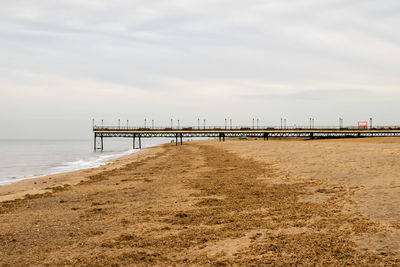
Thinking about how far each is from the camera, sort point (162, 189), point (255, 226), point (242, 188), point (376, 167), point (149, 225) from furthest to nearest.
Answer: point (376, 167)
point (162, 189)
point (242, 188)
point (149, 225)
point (255, 226)

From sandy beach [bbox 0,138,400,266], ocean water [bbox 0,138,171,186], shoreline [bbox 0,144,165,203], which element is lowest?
ocean water [bbox 0,138,171,186]

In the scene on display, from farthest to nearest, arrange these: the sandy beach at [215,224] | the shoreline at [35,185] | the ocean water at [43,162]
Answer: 1. the ocean water at [43,162]
2. the shoreline at [35,185]
3. the sandy beach at [215,224]

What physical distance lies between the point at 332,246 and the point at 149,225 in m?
4.96

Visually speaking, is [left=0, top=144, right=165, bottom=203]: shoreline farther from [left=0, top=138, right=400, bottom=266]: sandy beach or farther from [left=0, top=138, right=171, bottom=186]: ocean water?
[left=0, top=138, right=171, bottom=186]: ocean water

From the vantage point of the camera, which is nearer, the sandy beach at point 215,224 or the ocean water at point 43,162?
the sandy beach at point 215,224

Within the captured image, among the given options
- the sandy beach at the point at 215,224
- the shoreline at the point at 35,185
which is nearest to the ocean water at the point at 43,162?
the shoreline at the point at 35,185

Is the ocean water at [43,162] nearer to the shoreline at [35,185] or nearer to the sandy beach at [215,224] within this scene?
the shoreline at [35,185]

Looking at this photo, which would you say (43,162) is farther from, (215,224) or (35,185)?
(215,224)

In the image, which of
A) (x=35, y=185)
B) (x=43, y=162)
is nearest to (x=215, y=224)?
(x=35, y=185)

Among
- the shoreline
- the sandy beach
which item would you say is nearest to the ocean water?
the shoreline

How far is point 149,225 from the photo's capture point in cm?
937

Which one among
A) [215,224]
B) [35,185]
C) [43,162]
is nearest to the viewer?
[215,224]

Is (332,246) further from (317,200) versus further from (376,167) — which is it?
(376,167)

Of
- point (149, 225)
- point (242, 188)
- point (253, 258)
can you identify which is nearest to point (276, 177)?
point (242, 188)
